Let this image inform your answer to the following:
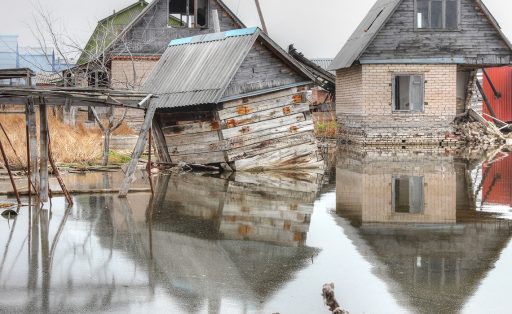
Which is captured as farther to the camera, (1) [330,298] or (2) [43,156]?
(2) [43,156]

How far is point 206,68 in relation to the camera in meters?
20.0

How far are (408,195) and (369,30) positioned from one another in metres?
17.3

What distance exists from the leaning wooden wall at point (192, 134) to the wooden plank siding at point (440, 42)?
37.6 feet

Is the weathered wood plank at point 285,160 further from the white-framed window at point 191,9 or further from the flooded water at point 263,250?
the white-framed window at point 191,9

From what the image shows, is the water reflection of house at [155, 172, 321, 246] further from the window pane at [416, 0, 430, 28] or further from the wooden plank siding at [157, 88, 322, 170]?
the window pane at [416, 0, 430, 28]

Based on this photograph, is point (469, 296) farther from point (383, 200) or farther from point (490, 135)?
point (490, 135)

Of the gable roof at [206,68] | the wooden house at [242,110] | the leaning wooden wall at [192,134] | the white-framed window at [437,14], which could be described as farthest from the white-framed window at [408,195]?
the white-framed window at [437,14]

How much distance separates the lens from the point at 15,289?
7.63 meters

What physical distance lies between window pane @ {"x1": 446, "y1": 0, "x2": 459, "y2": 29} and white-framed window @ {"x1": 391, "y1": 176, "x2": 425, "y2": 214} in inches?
514

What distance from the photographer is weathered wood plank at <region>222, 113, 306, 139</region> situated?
19.3 meters

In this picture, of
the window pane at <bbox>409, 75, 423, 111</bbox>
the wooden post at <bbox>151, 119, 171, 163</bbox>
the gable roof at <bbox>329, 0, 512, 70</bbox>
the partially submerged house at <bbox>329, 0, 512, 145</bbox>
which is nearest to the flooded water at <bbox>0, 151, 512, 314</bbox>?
the wooden post at <bbox>151, 119, 171, 163</bbox>

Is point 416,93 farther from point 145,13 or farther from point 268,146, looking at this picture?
point 268,146

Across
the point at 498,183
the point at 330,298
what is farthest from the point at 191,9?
the point at 330,298

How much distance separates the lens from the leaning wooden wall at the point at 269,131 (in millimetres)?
19328
